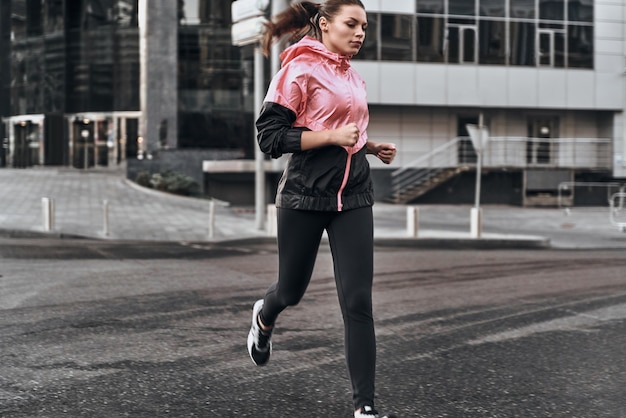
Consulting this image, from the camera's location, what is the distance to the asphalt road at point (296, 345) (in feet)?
12.6

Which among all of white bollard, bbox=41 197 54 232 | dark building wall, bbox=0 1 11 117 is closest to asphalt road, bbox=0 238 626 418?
white bollard, bbox=41 197 54 232

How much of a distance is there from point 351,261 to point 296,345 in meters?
1.88

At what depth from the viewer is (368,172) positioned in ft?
11.6

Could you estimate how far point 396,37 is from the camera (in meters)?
30.7

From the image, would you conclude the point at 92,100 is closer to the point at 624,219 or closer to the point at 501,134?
the point at 501,134

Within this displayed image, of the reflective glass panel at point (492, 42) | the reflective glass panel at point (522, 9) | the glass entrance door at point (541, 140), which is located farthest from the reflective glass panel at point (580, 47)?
the reflective glass panel at point (492, 42)

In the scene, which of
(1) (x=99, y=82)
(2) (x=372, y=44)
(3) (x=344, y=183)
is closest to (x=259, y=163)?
(3) (x=344, y=183)

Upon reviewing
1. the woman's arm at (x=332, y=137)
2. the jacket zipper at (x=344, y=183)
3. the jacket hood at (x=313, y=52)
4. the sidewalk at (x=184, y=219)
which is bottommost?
the sidewalk at (x=184, y=219)

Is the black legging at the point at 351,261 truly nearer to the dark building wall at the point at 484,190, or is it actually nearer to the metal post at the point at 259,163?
the metal post at the point at 259,163

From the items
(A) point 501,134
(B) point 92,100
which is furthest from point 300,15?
(B) point 92,100

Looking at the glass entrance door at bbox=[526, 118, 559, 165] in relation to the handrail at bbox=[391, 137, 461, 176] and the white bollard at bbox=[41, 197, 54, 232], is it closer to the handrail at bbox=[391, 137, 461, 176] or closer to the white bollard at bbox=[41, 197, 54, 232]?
the handrail at bbox=[391, 137, 461, 176]

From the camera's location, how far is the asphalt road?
3826mm

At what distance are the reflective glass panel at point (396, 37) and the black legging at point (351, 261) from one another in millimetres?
27782

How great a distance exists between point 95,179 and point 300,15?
27776mm
